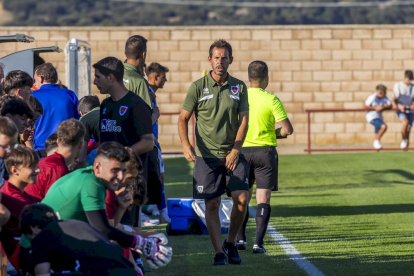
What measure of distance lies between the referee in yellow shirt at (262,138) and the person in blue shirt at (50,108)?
2120 mm

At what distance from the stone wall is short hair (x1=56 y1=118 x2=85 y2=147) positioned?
19338 millimetres

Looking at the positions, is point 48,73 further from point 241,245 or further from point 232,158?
point 241,245

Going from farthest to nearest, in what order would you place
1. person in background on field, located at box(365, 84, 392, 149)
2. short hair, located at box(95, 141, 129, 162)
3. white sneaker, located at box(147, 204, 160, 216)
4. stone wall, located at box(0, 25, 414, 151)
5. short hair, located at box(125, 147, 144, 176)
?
stone wall, located at box(0, 25, 414, 151), person in background on field, located at box(365, 84, 392, 149), white sneaker, located at box(147, 204, 160, 216), short hair, located at box(125, 147, 144, 176), short hair, located at box(95, 141, 129, 162)

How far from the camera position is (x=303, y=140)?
26.5 metres

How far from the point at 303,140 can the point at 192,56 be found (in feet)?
14.0

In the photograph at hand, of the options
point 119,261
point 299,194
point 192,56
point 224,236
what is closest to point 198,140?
point 224,236

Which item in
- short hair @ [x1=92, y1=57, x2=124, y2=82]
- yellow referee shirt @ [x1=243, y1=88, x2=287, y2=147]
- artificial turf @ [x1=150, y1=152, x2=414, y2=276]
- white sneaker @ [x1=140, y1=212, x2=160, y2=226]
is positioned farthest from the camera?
white sneaker @ [x1=140, y1=212, x2=160, y2=226]

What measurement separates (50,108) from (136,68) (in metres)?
1.88

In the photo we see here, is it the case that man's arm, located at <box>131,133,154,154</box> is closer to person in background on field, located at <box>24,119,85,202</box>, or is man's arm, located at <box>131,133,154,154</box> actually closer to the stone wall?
person in background on field, located at <box>24,119,85,202</box>

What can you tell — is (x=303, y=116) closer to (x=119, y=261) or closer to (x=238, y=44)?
(x=238, y=44)

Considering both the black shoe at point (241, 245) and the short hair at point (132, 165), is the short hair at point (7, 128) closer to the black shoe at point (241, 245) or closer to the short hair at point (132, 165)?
the short hair at point (132, 165)

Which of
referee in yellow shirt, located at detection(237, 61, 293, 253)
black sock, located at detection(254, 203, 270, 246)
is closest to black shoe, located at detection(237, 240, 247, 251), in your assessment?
referee in yellow shirt, located at detection(237, 61, 293, 253)

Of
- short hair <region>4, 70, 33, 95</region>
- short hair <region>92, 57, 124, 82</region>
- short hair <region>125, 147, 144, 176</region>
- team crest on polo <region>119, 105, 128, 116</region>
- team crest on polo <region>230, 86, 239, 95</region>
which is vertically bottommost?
short hair <region>125, 147, 144, 176</region>

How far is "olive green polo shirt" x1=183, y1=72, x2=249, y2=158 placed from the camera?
27.5 ft
